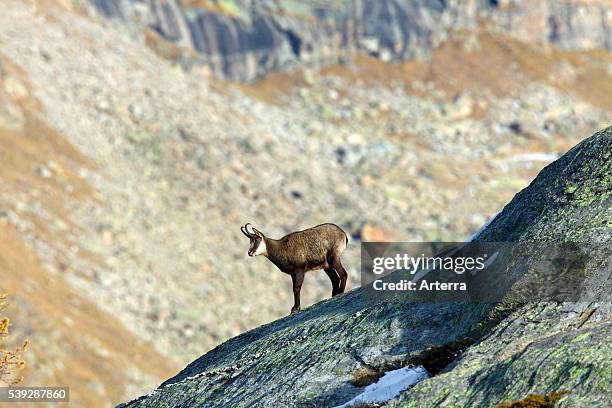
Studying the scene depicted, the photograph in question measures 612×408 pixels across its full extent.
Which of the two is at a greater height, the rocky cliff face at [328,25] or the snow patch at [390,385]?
the rocky cliff face at [328,25]

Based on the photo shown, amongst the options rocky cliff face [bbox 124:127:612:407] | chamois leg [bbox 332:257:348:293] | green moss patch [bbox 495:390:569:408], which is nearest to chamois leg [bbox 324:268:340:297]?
chamois leg [bbox 332:257:348:293]

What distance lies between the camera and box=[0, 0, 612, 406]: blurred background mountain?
70312 mm

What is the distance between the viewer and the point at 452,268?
17.1 m

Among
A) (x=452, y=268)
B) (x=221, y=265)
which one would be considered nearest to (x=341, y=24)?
(x=221, y=265)

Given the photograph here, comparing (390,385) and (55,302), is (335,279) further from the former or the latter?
(55,302)

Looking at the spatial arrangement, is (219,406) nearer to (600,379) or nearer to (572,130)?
(600,379)

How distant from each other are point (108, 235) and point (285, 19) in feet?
180

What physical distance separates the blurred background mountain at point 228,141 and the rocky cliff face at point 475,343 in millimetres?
41622

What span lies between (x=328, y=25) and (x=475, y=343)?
11303 centimetres

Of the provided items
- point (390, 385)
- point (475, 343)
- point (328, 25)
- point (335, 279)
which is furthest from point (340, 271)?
point (328, 25)

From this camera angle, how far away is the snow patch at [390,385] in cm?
1463

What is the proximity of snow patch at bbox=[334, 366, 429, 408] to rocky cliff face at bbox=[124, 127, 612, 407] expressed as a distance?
0.19 m

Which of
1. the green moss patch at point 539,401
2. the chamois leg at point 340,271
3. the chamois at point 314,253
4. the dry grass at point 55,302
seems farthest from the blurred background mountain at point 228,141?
the green moss patch at point 539,401

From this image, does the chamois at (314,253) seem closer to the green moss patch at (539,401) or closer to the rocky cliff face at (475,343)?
the rocky cliff face at (475,343)
